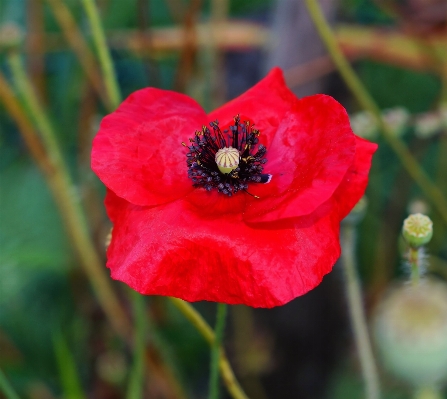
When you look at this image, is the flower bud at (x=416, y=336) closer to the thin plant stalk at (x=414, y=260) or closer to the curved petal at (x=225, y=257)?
the thin plant stalk at (x=414, y=260)

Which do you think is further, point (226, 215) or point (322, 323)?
point (322, 323)

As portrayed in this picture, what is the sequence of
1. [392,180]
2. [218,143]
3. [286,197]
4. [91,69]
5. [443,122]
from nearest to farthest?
[286,197], [218,143], [443,122], [91,69], [392,180]

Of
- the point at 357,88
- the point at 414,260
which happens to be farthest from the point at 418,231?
the point at 357,88

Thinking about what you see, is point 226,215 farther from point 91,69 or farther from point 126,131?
point 91,69

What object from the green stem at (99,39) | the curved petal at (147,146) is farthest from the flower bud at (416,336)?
the green stem at (99,39)

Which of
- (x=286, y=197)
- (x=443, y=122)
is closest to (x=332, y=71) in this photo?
(x=443, y=122)

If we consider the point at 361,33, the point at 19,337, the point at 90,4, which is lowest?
the point at 19,337

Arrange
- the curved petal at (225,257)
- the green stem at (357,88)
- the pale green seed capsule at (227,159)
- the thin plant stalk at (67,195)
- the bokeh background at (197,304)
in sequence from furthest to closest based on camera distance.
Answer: the bokeh background at (197,304), the thin plant stalk at (67,195), the green stem at (357,88), the pale green seed capsule at (227,159), the curved petal at (225,257)
